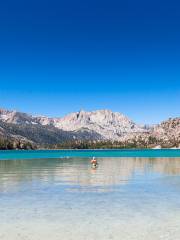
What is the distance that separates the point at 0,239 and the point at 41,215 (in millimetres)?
7764

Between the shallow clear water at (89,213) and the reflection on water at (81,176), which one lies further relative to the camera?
the reflection on water at (81,176)

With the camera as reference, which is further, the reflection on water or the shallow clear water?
the reflection on water

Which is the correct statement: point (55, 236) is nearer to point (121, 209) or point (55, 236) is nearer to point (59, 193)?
point (121, 209)

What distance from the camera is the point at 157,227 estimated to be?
28406mm

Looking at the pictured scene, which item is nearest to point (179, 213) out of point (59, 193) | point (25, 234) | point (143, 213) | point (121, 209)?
point (143, 213)

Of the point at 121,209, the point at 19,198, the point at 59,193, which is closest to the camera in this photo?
the point at 121,209

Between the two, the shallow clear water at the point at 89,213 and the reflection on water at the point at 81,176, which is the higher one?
the reflection on water at the point at 81,176

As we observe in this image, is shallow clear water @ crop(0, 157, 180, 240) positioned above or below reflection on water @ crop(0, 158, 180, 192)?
below

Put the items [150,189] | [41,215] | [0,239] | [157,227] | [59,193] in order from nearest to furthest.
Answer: [0,239] < [157,227] < [41,215] < [59,193] < [150,189]

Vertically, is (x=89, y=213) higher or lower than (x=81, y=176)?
lower

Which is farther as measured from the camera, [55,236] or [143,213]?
[143,213]

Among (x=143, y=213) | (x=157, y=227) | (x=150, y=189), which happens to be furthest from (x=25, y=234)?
(x=150, y=189)

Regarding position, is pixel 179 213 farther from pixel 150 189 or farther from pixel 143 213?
pixel 150 189

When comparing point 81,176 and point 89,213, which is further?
point 81,176
